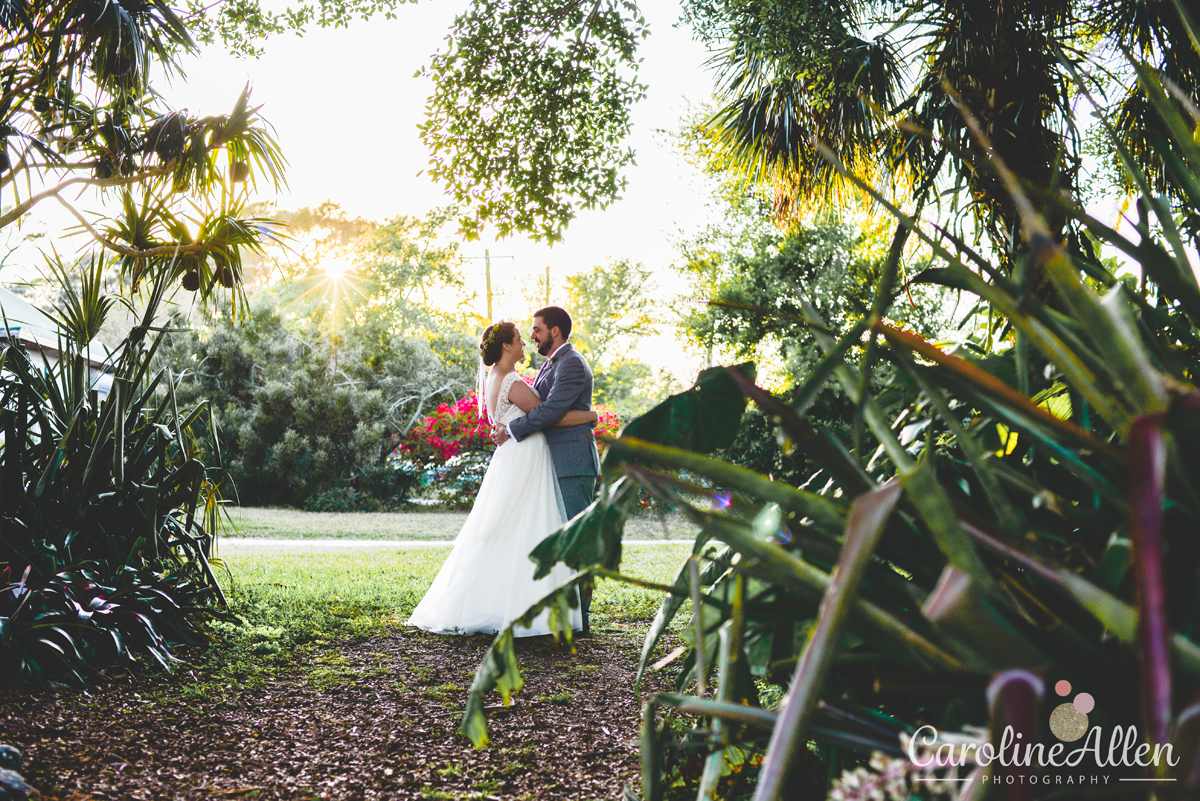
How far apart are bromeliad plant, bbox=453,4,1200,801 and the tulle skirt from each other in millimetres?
3009

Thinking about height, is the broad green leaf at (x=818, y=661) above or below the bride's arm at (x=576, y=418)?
below

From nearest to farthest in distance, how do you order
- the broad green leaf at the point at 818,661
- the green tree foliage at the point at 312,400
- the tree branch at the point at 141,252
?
the broad green leaf at the point at 818,661 → the tree branch at the point at 141,252 → the green tree foliage at the point at 312,400

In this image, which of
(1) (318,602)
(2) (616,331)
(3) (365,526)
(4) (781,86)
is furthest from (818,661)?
(2) (616,331)

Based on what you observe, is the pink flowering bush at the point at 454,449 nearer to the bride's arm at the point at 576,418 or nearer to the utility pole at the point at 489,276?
the bride's arm at the point at 576,418

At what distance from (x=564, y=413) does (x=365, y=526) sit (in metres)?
8.49

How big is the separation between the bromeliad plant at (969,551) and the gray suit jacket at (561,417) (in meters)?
3.18

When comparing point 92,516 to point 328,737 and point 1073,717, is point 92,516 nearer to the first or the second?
point 328,737

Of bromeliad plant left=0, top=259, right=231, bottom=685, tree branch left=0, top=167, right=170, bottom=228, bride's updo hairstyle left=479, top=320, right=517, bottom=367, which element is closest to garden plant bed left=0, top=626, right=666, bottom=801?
bromeliad plant left=0, top=259, right=231, bottom=685

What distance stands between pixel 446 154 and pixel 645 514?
1023 cm

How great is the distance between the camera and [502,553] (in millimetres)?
4156

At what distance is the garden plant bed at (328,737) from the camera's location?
181 cm

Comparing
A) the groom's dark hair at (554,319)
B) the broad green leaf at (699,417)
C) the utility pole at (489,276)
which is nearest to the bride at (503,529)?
the groom's dark hair at (554,319)

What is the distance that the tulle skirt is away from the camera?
395cm

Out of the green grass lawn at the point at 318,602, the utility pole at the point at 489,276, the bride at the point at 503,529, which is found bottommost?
the green grass lawn at the point at 318,602
